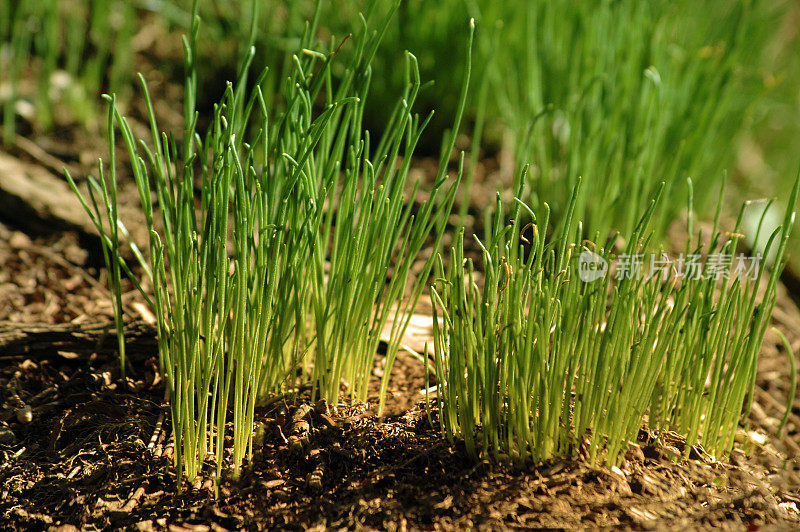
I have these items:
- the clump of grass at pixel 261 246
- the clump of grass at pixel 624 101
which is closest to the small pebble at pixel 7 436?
the clump of grass at pixel 261 246

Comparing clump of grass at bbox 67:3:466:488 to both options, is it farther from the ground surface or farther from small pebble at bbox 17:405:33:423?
small pebble at bbox 17:405:33:423

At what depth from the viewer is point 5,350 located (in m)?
1.28

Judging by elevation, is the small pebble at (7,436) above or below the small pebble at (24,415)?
below

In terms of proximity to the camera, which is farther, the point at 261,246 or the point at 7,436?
the point at 7,436

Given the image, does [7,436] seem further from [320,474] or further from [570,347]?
[570,347]

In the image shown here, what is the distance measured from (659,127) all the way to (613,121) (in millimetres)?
110

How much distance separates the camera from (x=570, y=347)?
0.98 meters

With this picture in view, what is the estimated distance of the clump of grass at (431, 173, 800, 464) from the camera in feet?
3.17

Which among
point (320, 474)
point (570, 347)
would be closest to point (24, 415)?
point (320, 474)

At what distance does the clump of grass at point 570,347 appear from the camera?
3.17 feet

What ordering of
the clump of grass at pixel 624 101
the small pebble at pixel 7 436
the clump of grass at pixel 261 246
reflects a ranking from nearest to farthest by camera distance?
the clump of grass at pixel 261 246 → the small pebble at pixel 7 436 → the clump of grass at pixel 624 101

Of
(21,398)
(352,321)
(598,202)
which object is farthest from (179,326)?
(598,202)

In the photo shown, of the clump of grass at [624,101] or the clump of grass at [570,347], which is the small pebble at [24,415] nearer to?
the clump of grass at [570,347]

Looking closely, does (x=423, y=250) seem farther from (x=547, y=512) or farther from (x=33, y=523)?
(x=33, y=523)
